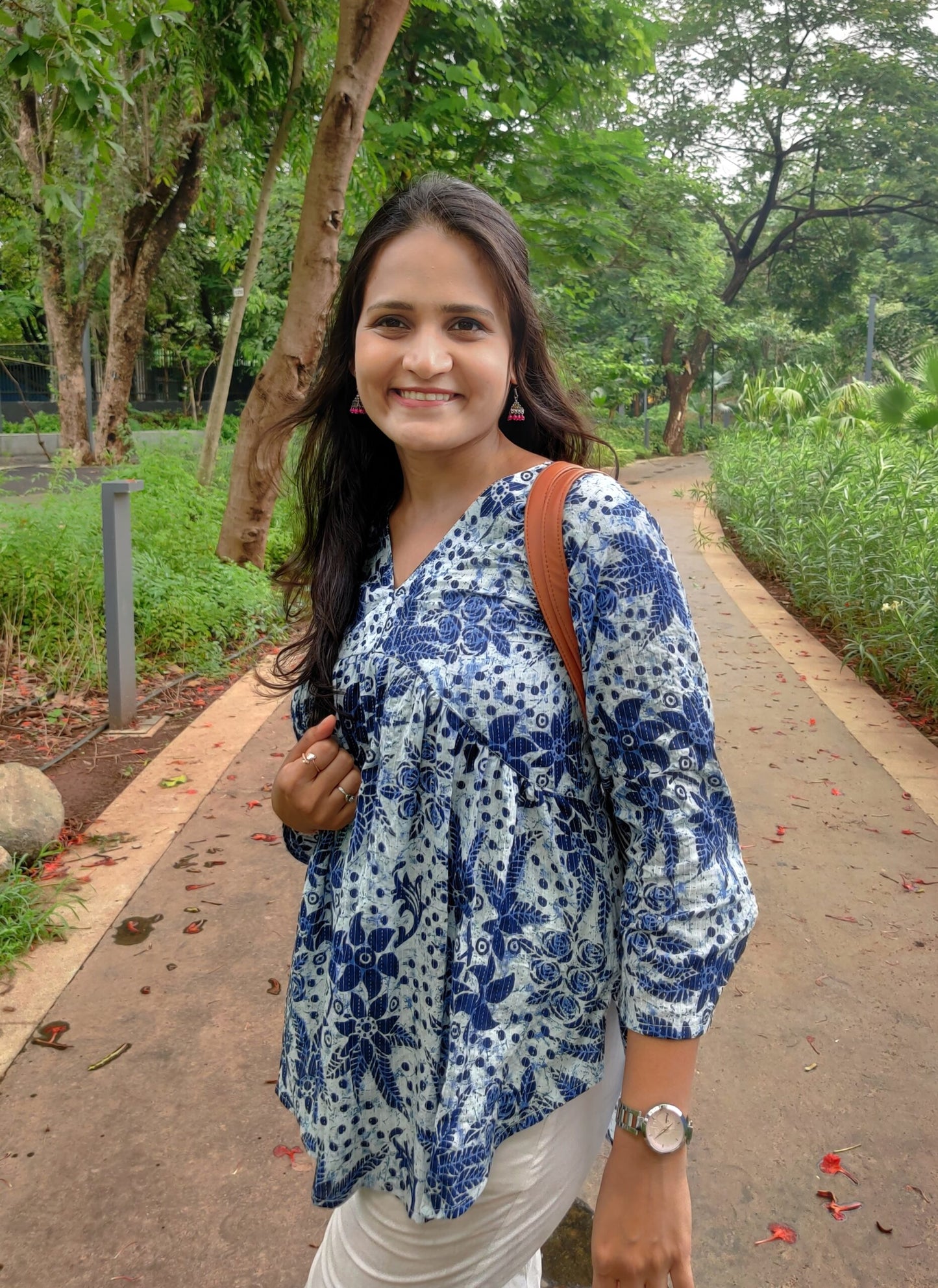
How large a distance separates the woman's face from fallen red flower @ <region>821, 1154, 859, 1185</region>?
1956mm

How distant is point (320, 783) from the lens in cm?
134

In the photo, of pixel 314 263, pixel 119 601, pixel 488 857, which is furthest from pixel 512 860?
pixel 314 263

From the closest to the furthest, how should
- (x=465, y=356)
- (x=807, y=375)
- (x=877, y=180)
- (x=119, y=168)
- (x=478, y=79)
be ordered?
(x=465, y=356)
(x=478, y=79)
(x=119, y=168)
(x=807, y=375)
(x=877, y=180)

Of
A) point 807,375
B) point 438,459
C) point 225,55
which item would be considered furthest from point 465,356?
point 807,375

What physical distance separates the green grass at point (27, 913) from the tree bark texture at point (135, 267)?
35.5 feet

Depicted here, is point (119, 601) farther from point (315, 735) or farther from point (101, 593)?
point (315, 735)

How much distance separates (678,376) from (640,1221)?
100 feet

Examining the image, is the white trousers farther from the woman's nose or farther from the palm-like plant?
the palm-like plant

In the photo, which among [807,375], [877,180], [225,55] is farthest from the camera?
[877,180]

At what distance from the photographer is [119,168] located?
41.2ft

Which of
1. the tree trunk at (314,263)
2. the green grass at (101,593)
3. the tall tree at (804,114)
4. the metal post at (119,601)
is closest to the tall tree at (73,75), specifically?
the tree trunk at (314,263)

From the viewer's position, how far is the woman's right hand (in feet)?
4.41

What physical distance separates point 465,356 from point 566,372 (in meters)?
0.45

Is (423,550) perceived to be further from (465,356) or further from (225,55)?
(225,55)
